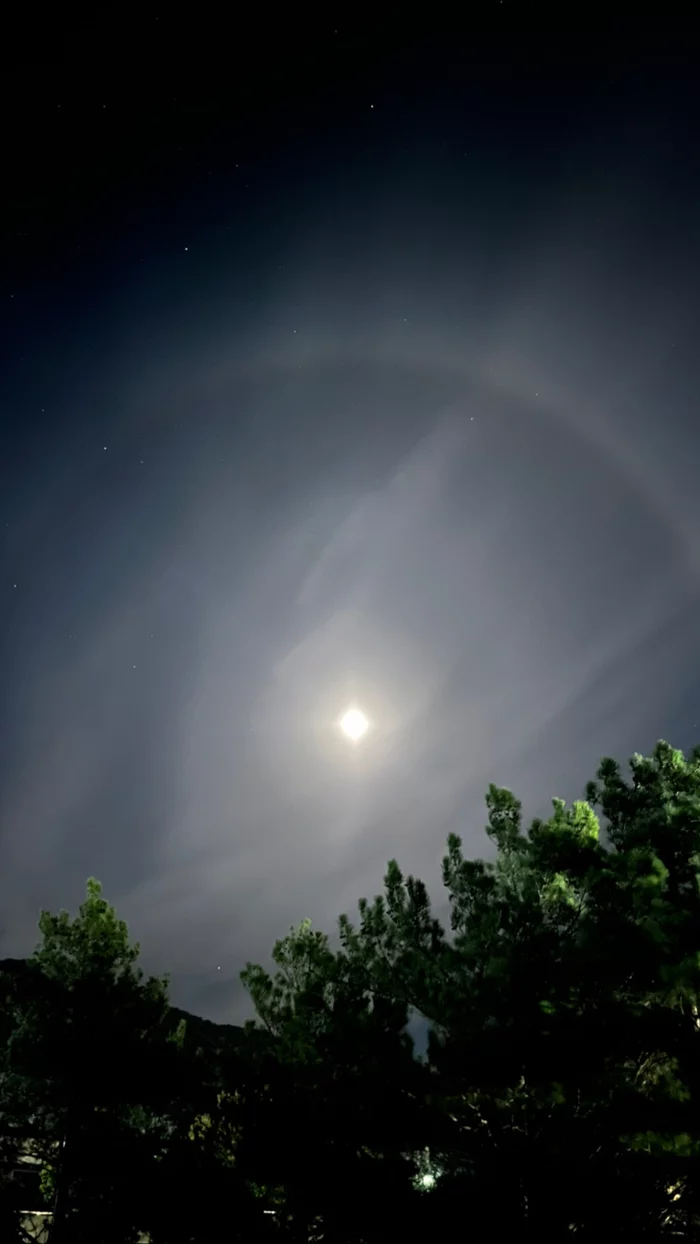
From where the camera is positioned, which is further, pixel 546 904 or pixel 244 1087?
pixel 546 904

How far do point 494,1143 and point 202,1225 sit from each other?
3.84 metres

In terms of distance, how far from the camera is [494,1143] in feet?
27.9

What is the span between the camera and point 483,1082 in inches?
340

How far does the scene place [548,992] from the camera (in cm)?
895

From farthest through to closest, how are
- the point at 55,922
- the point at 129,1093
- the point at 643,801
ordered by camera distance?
the point at 55,922 → the point at 129,1093 → the point at 643,801

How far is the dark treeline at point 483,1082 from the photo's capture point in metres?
7.95

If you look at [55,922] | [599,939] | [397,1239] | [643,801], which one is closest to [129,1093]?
[55,922]

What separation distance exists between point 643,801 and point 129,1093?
41.9ft

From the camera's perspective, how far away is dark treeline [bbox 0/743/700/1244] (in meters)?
7.95

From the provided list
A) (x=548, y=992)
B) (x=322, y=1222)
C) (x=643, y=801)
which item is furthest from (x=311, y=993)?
(x=643, y=801)

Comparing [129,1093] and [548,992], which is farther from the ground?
[129,1093]

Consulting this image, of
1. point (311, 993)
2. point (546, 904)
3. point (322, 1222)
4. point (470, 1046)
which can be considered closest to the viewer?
point (322, 1222)

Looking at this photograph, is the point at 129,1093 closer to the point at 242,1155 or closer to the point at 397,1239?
the point at 242,1155

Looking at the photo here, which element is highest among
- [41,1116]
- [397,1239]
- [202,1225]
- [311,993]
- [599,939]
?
[41,1116]
